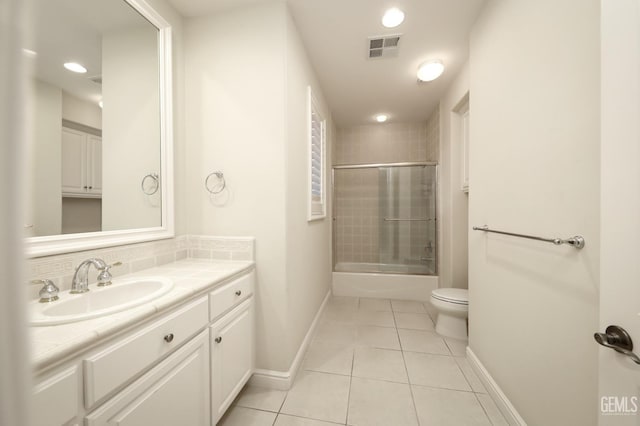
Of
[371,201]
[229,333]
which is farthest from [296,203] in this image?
[371,201]

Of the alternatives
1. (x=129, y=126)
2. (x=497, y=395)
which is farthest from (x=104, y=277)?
(x=497, y=395)

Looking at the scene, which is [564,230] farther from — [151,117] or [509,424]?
[151,117]

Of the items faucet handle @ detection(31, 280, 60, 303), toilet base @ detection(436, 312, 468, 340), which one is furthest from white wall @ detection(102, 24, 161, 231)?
toilet base @ detection(436, 312, 468, 340)

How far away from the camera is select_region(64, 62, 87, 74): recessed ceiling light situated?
113 cm

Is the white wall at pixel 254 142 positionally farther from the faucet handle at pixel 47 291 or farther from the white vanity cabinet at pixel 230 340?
the faucet handle at pixel 47 291

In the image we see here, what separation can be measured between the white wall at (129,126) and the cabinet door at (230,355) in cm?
A: 75

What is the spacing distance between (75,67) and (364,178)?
3.18 metres

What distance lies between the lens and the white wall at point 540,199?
3.00 ft

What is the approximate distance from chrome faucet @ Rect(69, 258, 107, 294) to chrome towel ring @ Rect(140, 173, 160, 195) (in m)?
0.53

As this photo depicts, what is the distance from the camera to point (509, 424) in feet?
4.32

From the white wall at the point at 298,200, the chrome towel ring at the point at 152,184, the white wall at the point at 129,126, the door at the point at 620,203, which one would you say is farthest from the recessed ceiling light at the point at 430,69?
the chrome towel ring at the point at 152,184

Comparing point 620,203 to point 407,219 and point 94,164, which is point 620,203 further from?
point 407,219

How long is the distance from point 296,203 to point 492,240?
4.14 feet

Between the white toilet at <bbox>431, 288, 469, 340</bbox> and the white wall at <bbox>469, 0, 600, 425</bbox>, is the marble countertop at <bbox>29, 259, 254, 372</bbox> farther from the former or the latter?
the white toilet at <bbox>431, 288, 469, 340</bbox>
